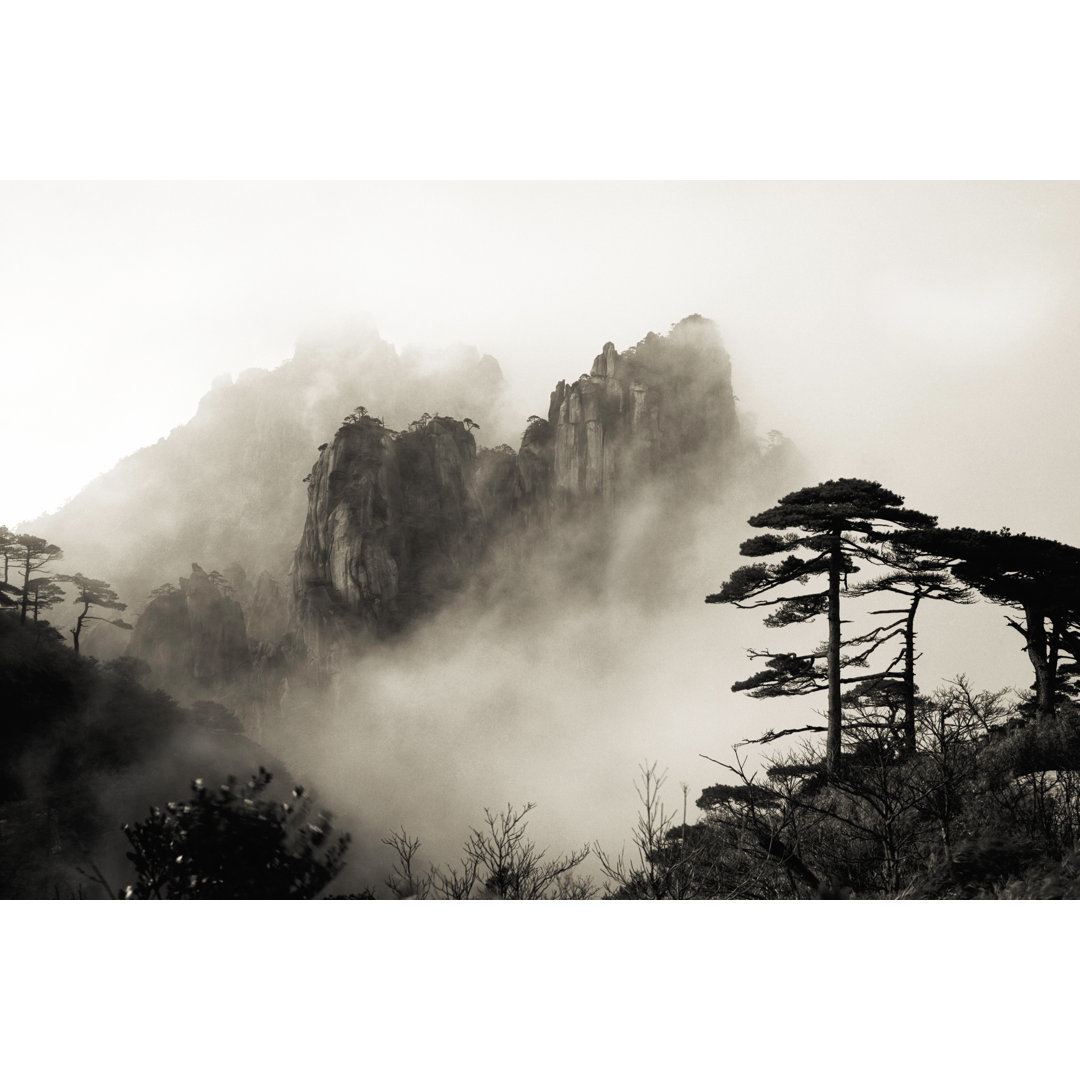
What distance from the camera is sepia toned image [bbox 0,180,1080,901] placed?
6582 mm

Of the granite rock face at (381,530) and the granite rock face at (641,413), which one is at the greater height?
Answer: the granite rock face at (641,413)

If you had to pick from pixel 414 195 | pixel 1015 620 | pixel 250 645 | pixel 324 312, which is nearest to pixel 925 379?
pixel 1015 620

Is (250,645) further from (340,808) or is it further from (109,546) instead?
(340,808)

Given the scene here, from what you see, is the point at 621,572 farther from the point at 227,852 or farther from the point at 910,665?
the point at 227,852

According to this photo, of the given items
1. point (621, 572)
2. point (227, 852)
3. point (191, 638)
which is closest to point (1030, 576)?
point (621, 572)

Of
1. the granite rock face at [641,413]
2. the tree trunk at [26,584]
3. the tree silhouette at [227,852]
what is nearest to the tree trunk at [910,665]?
the granite rock face at [641,413]

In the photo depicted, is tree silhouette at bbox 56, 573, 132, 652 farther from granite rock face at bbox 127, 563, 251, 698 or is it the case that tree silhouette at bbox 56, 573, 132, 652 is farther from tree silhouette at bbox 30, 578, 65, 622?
granite rock face at bbox 127, 563, 251, 698

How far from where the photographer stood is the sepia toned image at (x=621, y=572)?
21.6 feet

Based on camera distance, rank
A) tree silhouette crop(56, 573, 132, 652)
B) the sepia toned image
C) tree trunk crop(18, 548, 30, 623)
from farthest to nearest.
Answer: tree silhouette crop(56, 573, 132, 652) < tree trunk crop(18, 548, 30, 623) < the sepia toned image

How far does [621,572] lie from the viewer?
9.84m

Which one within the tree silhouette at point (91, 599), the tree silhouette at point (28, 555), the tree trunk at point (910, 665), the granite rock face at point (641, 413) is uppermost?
the granite rock face at point (641, 413)

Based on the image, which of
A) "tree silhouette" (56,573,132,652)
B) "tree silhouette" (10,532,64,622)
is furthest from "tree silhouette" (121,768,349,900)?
"tree silhouette" (10,532,64,622)

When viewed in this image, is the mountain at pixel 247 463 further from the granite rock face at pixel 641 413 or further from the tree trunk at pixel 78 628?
the granite rock face at pixel 641 413

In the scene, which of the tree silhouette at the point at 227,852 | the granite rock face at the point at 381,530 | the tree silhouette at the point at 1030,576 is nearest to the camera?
the tree silhouette at the point at 227,852
